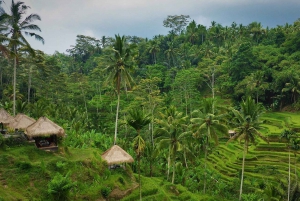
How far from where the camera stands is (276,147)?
1212 inches

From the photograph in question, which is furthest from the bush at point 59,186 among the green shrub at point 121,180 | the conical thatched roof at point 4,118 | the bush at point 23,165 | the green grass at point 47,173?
the conical thatched roof at point 4,118

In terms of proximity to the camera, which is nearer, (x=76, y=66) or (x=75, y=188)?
(x=75, y=188)

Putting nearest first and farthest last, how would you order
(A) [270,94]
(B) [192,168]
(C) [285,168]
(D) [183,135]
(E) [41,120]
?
(E) [41,120] → (D) [183,135] → (C) [285,168] → (B) [192,168] → (A) [270,94]

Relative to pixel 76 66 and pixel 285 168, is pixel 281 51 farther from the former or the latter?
pixel 76 66

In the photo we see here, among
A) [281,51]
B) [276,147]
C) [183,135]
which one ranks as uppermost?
[281,51]

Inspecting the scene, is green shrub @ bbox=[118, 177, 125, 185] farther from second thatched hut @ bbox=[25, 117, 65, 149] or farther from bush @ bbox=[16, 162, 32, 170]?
bush @ bbox=[16, 162, 32, 170]

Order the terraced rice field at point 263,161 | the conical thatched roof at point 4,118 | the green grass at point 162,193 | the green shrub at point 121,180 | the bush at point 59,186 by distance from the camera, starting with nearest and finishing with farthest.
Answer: the bush at point 59,186
the green shrub at point 121,180
the green grass at point 162,193
the conical thatched roof at point 4,118
the terraced rice field at point 263,161

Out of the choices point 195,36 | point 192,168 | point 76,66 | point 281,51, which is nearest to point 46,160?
point 192,168

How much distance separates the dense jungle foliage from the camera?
23.5m

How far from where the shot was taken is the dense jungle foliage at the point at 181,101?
23469mm

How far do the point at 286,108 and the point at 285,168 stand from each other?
18.7 m

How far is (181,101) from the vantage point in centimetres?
4400

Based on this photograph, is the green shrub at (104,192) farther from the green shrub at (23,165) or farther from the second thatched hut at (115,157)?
the green shrub at (23,165)

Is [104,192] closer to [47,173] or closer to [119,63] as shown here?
[47,173]
